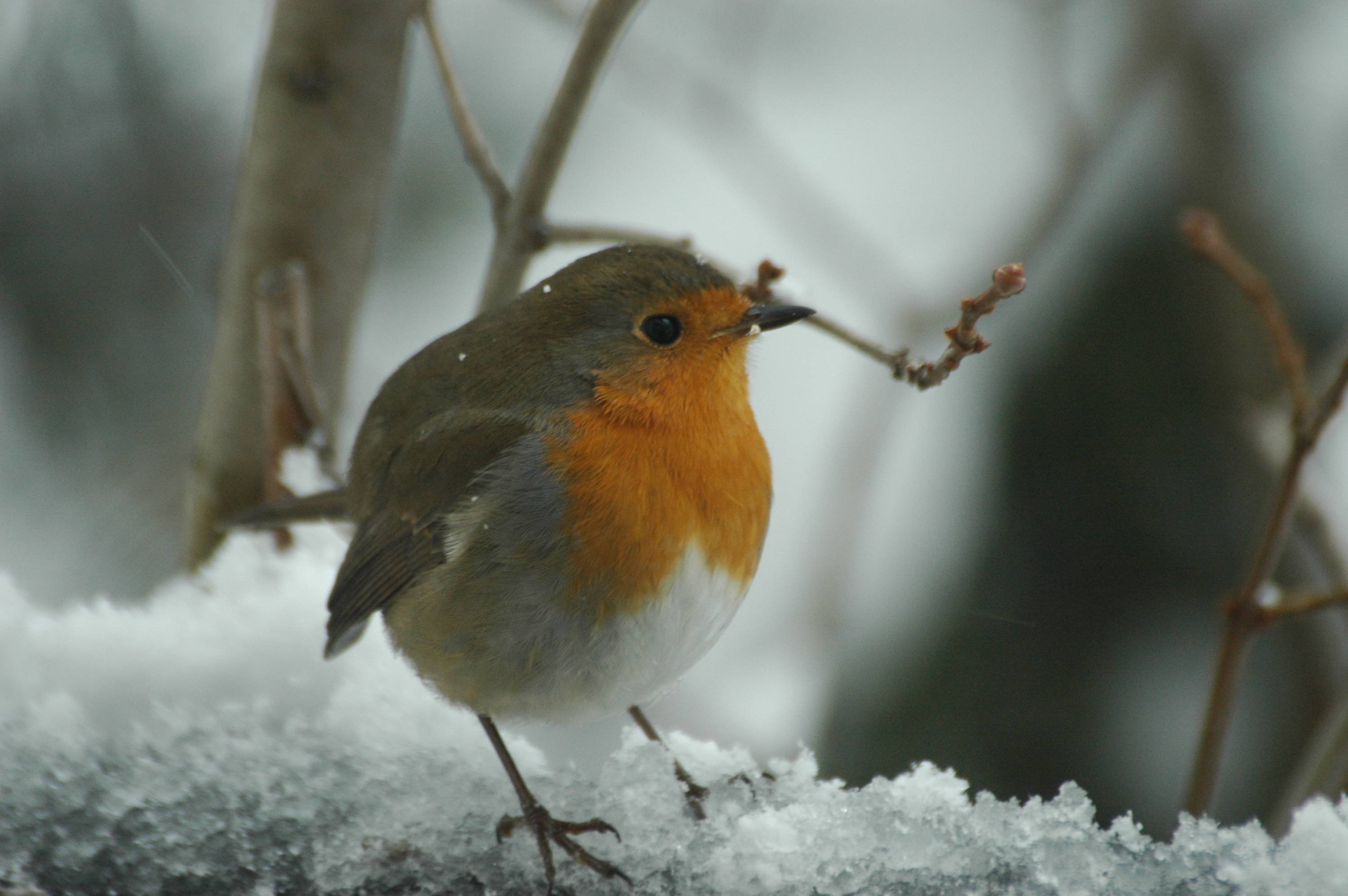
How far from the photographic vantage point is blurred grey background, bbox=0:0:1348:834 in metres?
3.66

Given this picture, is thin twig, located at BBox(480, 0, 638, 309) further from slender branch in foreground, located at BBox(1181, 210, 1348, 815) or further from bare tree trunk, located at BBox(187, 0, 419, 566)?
slender branch in foreground, located at BBox(1181, 210, 1348, 815)

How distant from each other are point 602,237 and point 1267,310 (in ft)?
3.78

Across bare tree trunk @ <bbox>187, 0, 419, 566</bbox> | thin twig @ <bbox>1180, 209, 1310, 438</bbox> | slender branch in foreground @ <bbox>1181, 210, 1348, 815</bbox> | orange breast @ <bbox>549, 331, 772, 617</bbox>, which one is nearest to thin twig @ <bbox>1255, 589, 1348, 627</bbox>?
slender branch in foreground @ <bbox>1181, 210, 1348, 815</bbox>

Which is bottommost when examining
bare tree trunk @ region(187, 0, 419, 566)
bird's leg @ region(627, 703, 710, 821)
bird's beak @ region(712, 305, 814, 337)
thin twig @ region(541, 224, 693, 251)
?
bird's leg @ region(627, 703, 710, 821)

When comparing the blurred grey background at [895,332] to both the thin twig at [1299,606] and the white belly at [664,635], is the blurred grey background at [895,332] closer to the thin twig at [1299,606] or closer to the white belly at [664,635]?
the thin twig at [1299,606]

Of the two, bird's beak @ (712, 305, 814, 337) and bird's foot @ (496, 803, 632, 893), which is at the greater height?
bird's beak @ (712, 305, 814, 337)

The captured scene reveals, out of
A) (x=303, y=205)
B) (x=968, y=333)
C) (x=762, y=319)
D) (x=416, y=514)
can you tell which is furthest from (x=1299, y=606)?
(x=303, y=205)

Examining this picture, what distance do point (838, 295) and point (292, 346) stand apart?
120 inches

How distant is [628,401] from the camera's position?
6.85ft

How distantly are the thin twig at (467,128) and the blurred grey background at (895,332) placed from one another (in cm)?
80

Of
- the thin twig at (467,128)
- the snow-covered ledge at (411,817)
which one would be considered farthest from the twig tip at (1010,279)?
the thin twig at (467,128)

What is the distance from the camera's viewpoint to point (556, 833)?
4.93ft

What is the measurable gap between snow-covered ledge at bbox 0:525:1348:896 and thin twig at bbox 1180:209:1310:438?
787 mm

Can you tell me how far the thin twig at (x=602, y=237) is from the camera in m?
2.24
